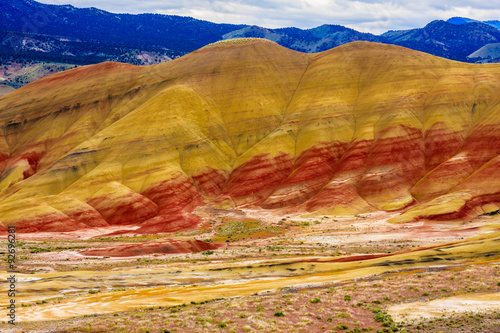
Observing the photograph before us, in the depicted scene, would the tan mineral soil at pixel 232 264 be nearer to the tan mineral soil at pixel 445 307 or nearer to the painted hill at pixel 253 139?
the tan mineral soil at pixel 445 307

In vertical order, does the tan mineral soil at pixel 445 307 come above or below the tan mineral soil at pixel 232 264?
above

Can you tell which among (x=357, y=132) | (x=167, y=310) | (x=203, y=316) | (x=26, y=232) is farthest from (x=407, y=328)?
(x=357, y=132)

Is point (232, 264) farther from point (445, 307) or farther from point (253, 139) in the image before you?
point (253, 139)

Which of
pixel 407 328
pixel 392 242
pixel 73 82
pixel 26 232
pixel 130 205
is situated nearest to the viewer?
pixel 407 328

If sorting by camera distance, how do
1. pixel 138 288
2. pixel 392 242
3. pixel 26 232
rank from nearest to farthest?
1. pixel 138 288
2. pixel 392 242
3. pixel 26 232

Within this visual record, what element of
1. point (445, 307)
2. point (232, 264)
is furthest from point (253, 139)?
point (445, 307)

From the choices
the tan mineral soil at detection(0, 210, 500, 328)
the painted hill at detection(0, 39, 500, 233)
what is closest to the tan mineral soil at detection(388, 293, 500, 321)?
the tan mineral soil at detection(0, 210, 500, 328)

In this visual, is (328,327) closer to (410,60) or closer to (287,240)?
(287,240)

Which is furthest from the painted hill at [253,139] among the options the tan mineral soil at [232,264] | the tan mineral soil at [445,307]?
the tan mineral soil at [445,307]
